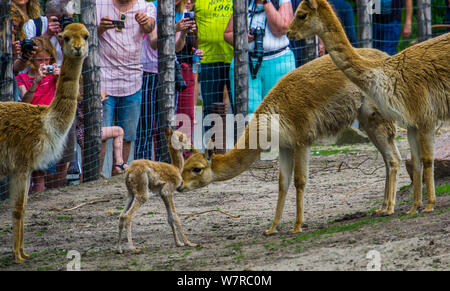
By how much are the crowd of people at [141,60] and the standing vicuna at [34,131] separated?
233cm

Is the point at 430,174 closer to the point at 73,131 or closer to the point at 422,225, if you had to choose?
the point at 422,225

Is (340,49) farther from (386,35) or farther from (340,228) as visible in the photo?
(386,35)

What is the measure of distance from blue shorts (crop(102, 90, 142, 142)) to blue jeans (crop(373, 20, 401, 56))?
17.1 feet

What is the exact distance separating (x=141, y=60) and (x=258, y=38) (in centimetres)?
183

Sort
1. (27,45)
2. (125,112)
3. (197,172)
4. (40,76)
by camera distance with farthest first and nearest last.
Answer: (125,112)
(40,76)
(27,45)
(197,172)

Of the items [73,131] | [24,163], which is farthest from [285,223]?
[73,131]

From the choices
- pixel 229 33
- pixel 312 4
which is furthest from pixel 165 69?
pixel 312 4

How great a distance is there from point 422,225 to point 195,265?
1889 mm

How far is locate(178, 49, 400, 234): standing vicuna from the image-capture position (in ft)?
22.3

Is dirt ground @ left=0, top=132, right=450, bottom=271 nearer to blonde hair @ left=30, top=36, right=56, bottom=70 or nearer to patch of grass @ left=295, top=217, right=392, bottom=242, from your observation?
patch of grass @ left=295, top=217, right=392, bottom=242

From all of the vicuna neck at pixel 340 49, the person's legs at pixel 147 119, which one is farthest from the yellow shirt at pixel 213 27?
the vicuna neck at pixel 340 49

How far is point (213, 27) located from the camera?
1075 cm

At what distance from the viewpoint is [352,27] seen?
486 inches

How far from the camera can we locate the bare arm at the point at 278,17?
10.5 m
